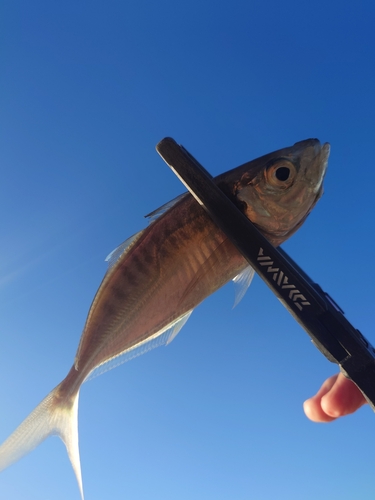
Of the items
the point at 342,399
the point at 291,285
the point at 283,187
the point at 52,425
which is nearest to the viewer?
the point at 291,285

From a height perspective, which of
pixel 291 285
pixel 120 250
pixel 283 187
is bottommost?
pixel 291 285

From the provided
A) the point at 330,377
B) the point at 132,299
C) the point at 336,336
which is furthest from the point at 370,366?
the point at 132,299

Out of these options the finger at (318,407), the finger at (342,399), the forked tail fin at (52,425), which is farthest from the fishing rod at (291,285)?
the forked tail fin at (52,425)

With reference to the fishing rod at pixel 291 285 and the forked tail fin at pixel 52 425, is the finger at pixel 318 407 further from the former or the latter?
the forked tail fin at pixel 52 425

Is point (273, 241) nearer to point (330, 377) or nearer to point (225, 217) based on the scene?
point (225, 217)

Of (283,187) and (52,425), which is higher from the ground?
(283,187)

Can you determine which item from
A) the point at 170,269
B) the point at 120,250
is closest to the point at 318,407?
the point at 170,269

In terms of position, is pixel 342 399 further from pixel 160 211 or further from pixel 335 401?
pixel 160 211
